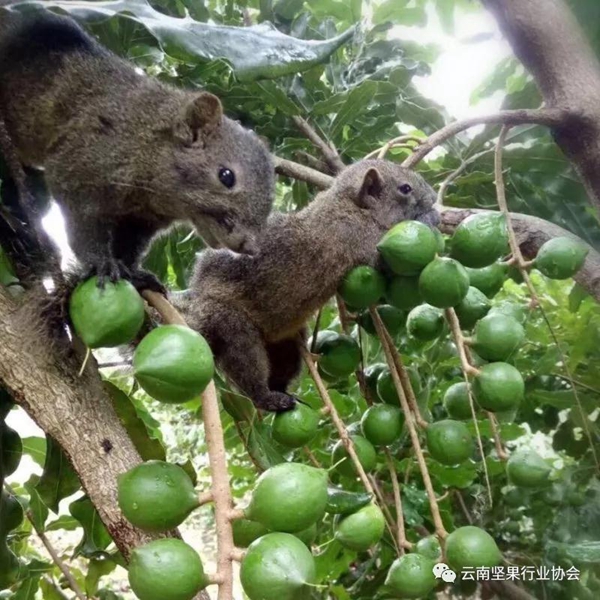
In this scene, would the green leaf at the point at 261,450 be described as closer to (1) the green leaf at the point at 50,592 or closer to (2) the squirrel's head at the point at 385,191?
(1) the green leaf at the point at 50,592

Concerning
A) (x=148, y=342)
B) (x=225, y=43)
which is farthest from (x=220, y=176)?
(x=148, y=342)

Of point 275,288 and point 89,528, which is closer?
point 89,528

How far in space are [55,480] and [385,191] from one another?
1224 mm

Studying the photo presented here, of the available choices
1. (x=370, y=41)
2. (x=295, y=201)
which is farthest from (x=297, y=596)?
(x=370, y=41)

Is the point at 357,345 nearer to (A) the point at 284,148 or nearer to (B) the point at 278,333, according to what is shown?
(B) the point at 278,333

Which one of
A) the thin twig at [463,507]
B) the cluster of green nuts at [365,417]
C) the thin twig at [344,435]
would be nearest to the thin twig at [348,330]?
the cluster of green nuts at [365,417]

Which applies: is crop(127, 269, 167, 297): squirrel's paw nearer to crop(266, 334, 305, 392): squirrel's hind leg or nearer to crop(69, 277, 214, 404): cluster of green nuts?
crop(69, 277, 214, 404): cluster of green nuts

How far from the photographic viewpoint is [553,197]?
1828 millimetres

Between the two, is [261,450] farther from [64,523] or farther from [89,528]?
[64,523]

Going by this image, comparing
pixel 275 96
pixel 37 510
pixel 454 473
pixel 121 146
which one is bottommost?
pixel 454 473

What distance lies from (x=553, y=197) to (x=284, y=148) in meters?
0.76

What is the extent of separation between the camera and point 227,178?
1803 millimetres

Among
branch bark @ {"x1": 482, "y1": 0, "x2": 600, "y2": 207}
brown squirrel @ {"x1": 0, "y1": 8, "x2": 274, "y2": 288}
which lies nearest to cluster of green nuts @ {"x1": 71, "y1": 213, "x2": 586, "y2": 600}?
branch bark @ {"x1": 482, "y1": 0, "x2": 600, "y2": 207}

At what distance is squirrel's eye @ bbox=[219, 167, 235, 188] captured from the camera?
5.90 ft
